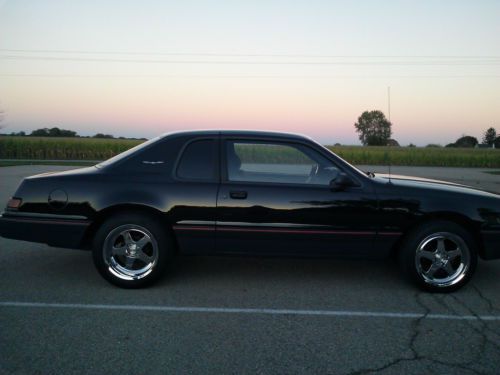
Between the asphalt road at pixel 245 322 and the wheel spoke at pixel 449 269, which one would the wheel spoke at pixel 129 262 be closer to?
the asphalt road at pixel 245 322

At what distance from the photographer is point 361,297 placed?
3.80 m

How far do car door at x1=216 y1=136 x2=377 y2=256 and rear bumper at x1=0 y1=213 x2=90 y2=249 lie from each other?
4.40 feet

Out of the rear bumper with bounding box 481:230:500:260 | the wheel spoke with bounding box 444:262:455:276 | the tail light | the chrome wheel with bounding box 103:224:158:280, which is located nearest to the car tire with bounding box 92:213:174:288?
the chrome wheel with bounding box 103:224:158:280

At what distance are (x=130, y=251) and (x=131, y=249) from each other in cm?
2

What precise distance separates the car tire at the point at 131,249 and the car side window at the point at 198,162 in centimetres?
57

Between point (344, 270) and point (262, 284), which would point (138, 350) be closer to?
point (262, 284)

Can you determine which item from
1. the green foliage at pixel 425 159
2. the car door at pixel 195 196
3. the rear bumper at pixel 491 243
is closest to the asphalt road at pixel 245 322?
the rear bumper at pixel 491 243

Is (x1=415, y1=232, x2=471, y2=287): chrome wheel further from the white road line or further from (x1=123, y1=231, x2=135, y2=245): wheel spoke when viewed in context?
(x1=123, y1=231, x2=135, y2=245): wheel spoke

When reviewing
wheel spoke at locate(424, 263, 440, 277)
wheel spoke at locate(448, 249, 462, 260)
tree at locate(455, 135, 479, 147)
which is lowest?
wheel spoke at locate(424, 263, 440, 277)

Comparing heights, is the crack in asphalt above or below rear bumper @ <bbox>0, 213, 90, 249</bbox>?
below

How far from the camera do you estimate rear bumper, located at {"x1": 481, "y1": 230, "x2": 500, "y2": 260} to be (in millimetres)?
3932

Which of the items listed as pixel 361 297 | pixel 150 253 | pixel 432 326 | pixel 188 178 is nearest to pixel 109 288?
pixel 150 253

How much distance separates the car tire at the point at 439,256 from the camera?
3879mm

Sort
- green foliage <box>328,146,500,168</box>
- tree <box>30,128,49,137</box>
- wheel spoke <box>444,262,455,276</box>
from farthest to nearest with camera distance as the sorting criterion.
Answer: tree <box>30,128,49,137</box> < green foliage <box>328,146,500,168</box> < wheel spoke <box>444,262,455,276</box>
